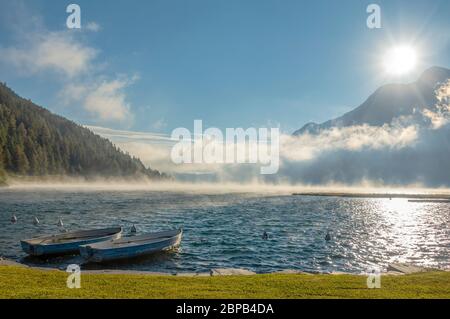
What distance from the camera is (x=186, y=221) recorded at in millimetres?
99375

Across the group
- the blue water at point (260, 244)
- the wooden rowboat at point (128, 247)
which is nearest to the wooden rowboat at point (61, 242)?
the blue water at point (260, 244)

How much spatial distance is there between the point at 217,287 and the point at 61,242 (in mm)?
37837

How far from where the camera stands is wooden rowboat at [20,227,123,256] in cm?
5225

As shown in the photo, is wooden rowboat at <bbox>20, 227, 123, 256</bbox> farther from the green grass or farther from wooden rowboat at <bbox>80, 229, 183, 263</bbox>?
the green grass

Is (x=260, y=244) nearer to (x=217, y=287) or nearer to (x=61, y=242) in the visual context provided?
(x=61, y=242)

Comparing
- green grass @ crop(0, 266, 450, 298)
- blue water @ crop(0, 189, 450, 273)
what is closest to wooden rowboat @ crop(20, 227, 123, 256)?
blue water @ crop(0, 189, 450, 273)

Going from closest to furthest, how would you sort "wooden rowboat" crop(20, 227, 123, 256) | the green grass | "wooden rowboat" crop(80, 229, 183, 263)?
the green grass → "wooden rowboat" crop(80, 229, 183, 263) → "wooden rowboat" crop(20, 227, 123, 256)

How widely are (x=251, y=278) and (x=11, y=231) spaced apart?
2493 inches

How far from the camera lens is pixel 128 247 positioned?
52.2 m

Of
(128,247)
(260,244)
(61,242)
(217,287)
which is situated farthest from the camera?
(260,244)

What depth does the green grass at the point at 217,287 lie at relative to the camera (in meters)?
23.2

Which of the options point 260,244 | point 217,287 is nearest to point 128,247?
point 260,244

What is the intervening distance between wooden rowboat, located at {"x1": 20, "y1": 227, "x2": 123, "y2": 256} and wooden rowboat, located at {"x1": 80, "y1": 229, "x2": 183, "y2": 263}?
4574 millimetres
